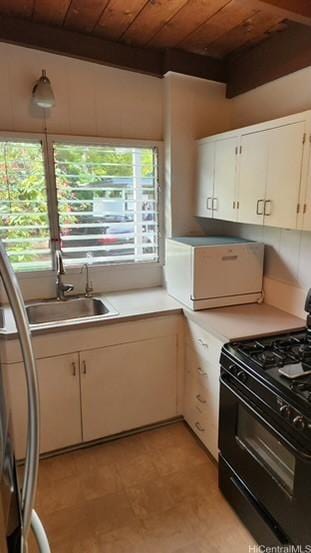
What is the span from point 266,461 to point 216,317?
807mm

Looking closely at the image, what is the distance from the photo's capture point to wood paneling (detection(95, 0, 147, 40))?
1859mm

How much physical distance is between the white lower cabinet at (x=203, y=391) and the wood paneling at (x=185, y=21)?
1.74 meters

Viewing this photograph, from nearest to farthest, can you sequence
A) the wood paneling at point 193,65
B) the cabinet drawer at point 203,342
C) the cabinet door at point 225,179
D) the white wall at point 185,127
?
the cabinet drawer at point 203,342 < the cabinet door at point 225,179 < the wood paneling at point 193,65 < the white wall at point 185,127

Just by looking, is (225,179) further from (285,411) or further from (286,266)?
(285,411)

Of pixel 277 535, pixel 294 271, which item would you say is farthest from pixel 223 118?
pixel 277 535

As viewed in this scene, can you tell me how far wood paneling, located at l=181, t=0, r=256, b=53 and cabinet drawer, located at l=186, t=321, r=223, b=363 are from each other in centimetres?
163

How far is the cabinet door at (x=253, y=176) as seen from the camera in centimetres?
192

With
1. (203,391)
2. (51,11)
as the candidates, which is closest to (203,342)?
(203,391)

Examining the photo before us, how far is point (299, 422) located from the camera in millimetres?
1306

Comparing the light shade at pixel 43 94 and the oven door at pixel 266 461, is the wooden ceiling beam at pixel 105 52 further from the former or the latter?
the oven door at pixel 266 461

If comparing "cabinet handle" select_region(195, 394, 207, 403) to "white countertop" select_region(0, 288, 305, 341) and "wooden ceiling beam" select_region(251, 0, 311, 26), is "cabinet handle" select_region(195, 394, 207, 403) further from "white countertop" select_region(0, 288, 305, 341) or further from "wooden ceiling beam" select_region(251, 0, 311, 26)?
"wooden ceiling beam" select_region(251, 0, 311, 26)

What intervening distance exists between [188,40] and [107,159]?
2.97 feet

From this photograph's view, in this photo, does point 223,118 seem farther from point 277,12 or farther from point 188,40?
point 277,12

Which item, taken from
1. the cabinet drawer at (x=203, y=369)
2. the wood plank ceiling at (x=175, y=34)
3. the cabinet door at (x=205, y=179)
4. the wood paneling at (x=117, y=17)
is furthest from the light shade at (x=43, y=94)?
the cabinet drawer at (x=203, y=369)
